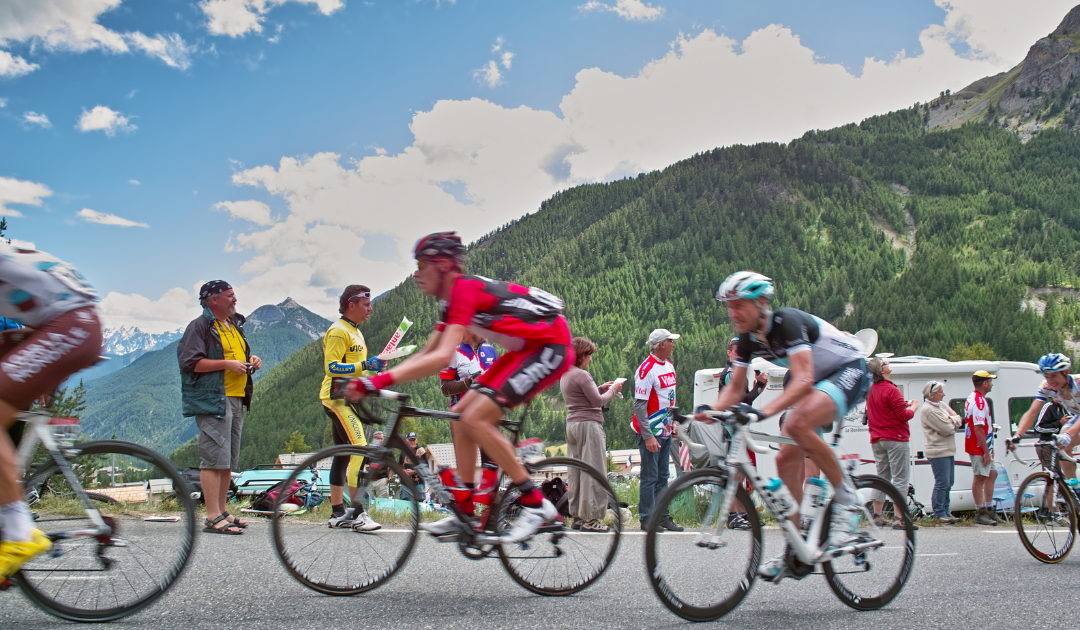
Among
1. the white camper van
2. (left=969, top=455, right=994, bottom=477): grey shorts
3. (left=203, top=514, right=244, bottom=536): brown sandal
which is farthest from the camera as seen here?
the white camper van

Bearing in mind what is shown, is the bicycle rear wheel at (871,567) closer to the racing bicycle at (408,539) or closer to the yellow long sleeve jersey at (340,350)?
the racing bicycle at (408,539)

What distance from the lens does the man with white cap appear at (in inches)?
328

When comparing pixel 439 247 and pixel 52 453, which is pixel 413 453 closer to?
pixel 439 247

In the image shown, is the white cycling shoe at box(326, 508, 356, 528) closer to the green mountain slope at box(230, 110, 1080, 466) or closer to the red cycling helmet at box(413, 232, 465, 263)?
the red cycling helmet at box(413, 232, 465, 263)

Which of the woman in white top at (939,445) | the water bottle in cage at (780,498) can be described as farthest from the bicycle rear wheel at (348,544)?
the woman in white top at (939,445)

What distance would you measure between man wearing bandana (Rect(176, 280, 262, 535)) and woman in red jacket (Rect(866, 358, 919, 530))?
788 centimetres

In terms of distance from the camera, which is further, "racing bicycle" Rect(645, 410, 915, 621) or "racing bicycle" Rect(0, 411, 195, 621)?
"racing bicycle" Rect(645, 410, 915, 621)

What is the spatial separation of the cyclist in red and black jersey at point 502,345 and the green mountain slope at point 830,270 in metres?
91.2

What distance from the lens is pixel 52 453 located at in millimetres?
3305

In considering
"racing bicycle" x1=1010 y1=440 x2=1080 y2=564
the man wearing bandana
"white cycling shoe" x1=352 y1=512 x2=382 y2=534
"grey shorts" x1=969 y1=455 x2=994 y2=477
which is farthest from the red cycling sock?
"grey shorts" x1=969 y1=455 x2=994 y2=477

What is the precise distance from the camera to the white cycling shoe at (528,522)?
3.86m

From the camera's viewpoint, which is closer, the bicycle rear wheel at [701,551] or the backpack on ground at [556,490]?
the bicycle rear wheel at [701,551]

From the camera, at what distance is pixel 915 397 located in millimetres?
12633

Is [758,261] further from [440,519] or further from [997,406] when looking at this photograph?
[440,519]
